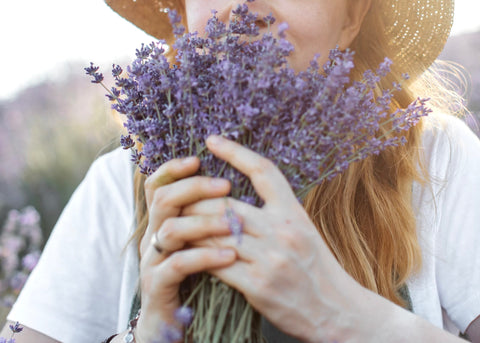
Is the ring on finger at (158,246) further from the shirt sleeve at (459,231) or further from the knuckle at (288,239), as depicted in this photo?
the shirt sleeve at (459,231)

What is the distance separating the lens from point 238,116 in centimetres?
90

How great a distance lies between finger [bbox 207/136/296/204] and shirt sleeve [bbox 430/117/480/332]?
100cm

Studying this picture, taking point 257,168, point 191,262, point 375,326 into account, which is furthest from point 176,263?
point 375,326

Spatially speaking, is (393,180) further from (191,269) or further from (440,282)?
(191,269)

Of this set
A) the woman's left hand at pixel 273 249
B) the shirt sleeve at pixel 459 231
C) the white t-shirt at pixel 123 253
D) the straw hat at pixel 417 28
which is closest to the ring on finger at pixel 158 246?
the woman's left hand at pixel 273 249

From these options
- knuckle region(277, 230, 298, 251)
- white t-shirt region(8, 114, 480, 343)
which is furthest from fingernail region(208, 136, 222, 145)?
white t-shirt region(8, 114, 480, 343)

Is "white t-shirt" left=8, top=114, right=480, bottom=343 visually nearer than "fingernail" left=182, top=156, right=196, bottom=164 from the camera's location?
No

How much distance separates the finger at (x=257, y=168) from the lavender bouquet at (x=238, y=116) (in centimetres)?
3

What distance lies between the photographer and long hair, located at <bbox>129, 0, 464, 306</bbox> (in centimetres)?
156

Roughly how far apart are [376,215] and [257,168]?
2.84ft

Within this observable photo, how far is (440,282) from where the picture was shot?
1.66 m

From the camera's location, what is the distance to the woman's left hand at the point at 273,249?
898 mm

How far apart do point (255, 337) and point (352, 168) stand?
817mm

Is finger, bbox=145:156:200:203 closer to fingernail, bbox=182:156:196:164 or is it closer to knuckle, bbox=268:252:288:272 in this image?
fingernail, bbox=182:156:196:164
